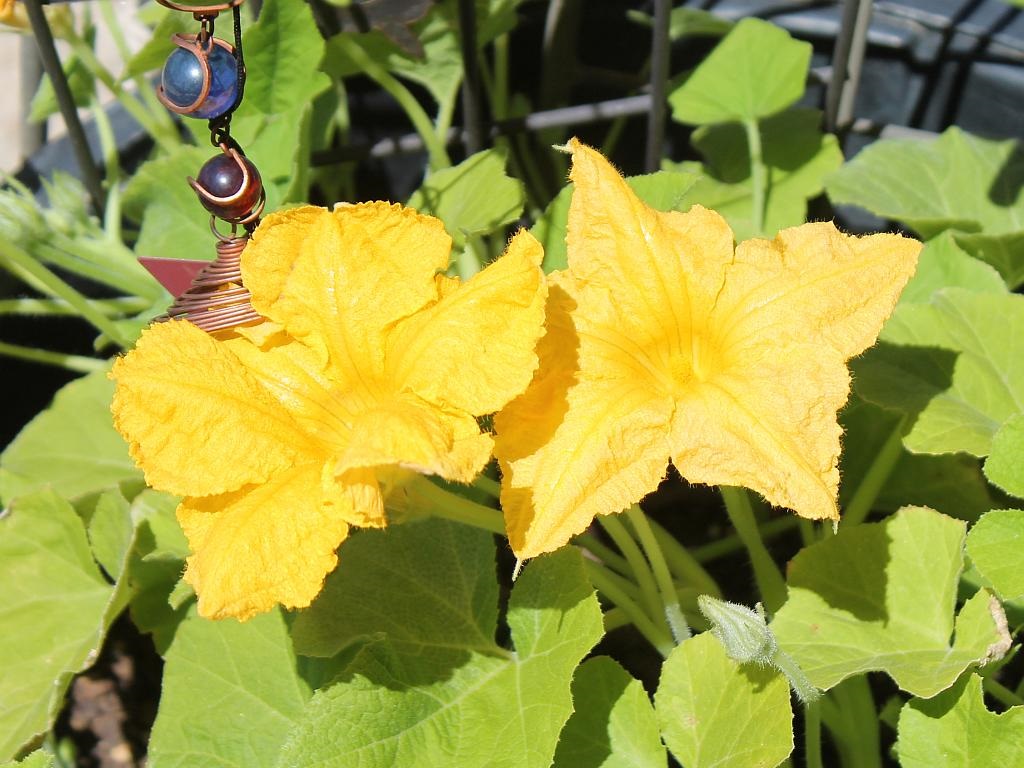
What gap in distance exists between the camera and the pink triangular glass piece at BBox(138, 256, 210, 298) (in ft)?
4.28

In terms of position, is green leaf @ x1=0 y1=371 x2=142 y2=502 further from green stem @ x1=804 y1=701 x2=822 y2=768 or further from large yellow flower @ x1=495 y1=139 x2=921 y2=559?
green stem @ x1=804 y1=701 x2=822 y2=768

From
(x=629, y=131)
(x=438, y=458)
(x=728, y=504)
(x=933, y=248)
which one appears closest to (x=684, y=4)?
(x=629, y=131)

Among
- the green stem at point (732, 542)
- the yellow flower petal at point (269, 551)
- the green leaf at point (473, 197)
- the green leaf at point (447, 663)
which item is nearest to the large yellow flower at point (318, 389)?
the yellow flower petal at point (269, 551)

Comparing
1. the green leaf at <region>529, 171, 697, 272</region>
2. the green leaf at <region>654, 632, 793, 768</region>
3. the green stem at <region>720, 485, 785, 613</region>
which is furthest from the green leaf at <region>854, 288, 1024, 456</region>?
the green leaf at <region>654, 632, 793, 768</region>

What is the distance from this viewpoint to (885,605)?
123 centimetres

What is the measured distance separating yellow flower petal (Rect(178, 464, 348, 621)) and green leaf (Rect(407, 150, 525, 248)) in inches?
21.7

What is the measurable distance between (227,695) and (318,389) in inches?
20.5

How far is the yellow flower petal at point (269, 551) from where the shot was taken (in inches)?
34.3

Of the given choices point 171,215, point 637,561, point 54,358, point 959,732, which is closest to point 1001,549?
point 959,732

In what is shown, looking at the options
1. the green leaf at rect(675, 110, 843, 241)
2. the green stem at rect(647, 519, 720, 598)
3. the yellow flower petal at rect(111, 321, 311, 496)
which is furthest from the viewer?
the green leaf at rect(675, 110, 843, 241)

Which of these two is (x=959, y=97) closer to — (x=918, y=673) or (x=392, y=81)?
(x=392, y=81)

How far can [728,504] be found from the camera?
1.31m

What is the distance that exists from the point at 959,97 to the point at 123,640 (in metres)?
1.94

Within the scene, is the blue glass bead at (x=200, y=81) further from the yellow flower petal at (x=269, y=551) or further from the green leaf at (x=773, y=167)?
the green leaf at (x=773, y=167)
